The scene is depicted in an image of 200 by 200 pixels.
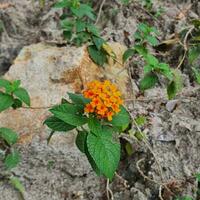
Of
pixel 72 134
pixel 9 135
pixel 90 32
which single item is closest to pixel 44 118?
pixel 72 134

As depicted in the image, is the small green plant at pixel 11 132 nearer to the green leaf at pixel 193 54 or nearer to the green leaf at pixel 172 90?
the green leaf at pixel 172 90

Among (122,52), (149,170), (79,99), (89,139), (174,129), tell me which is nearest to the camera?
(89,139)

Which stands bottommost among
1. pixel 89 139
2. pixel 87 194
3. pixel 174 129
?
pixel 87 194

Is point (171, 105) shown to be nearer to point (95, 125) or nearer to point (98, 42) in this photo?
point (98, 42)

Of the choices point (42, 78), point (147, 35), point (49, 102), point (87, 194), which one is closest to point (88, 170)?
point (87, 194)

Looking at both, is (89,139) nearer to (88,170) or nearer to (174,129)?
(88,170)

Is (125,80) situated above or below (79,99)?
below

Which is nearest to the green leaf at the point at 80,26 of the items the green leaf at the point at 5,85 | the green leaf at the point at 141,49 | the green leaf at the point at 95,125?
the green leaf at the point at 141,49
